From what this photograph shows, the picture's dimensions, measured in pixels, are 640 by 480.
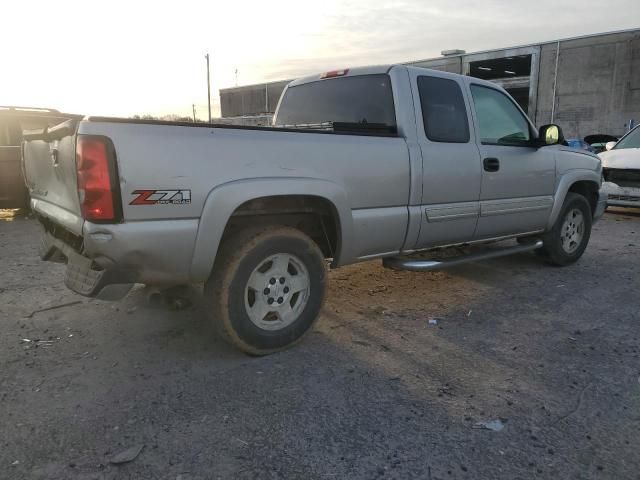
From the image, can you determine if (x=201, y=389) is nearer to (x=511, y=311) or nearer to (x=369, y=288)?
(x=369, y=288)

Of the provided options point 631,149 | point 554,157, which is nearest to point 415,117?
point 554,157

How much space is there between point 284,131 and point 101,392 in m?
1.94

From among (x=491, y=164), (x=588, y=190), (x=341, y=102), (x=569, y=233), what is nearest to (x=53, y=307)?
(x=341, y=102)

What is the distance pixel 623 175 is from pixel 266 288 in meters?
8.58

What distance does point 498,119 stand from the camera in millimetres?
4801

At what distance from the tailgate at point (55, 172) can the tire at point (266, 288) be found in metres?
0.90

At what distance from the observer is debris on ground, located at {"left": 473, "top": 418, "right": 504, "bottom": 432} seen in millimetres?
2510

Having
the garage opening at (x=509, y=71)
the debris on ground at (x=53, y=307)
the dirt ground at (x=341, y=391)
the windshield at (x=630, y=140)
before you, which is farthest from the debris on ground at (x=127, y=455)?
the garage opening at (x=509, y=71)

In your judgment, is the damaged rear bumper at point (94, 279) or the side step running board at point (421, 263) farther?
the side step running board at point (421, 263)

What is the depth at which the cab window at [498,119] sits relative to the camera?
15.0 ft

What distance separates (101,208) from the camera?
104 inches

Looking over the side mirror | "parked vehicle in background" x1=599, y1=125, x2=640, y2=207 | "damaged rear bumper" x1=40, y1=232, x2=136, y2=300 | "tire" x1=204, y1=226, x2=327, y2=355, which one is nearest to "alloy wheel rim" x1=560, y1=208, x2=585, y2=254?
the side mirror

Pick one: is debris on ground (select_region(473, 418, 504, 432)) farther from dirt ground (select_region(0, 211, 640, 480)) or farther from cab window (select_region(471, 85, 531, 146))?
cab window (select_region(471, 85, 531, 146))

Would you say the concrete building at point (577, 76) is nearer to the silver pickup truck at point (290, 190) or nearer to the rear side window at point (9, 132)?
the silver pickup truck at point (290, 190)
